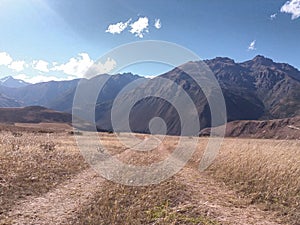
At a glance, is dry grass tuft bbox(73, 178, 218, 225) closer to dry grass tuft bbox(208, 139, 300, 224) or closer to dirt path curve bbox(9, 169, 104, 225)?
dirt path curve bbox(9, 169, 104, 225)

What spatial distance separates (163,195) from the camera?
10.1 meters

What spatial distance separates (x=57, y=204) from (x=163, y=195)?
3.32m

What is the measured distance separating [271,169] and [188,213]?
469 cm

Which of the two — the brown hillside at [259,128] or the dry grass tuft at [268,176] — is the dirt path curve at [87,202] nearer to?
the dry grass tuft at [268,176]

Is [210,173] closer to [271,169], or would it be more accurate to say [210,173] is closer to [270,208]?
[271,169]

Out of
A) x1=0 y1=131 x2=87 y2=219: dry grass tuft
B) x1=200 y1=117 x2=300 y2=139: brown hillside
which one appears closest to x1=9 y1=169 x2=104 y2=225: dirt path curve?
x1=0 y1=131 x2=87 y2=219: dry grass tuft

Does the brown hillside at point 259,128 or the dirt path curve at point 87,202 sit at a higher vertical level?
the dirt path curve at point 87,202

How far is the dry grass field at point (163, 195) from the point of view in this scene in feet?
27.0

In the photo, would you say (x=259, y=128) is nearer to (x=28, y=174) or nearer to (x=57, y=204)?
(x=28, y=174)

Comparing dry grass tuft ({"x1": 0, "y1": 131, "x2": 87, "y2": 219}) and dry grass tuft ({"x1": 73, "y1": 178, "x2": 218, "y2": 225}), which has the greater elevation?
dry grass tuft ({"x1": 0, "y1": 131, "x2": 87, "y2": 219})

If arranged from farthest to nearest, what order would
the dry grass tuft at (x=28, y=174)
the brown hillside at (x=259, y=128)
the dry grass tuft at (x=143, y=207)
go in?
the brown hillside at (x=259, y=128) → the dry grass tuft at (x=28, y=174) → the dry grass tuft at (x=143, y=207)

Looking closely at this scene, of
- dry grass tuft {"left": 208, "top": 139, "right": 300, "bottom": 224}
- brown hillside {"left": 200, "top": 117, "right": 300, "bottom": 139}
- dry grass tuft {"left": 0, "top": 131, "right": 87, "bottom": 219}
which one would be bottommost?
brown hillside {"left": 200, "top": 117, "right": 300, "bottom": 139}

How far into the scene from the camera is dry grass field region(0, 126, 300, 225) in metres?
8.23

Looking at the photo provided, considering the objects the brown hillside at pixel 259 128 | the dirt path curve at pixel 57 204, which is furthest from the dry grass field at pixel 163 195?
the brown hillside at pixel 259 128
